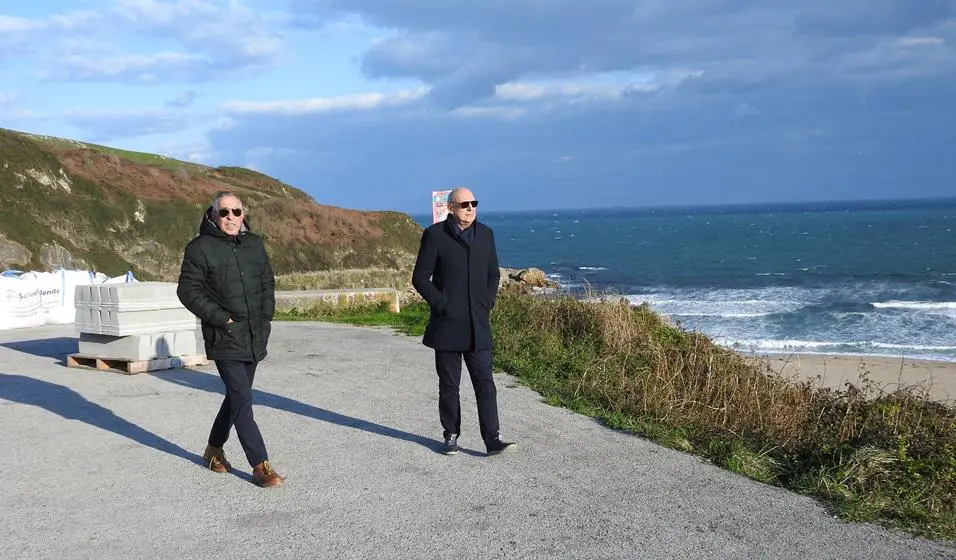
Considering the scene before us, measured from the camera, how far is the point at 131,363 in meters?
11.4

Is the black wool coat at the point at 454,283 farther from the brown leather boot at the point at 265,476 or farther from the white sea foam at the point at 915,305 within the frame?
the white sea foam at the point at 915,305

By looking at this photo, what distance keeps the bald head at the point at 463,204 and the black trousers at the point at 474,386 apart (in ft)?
3.41

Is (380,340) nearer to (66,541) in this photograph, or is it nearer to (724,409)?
(724,409)

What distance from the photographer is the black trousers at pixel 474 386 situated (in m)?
7.17

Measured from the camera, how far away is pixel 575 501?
6.21 m

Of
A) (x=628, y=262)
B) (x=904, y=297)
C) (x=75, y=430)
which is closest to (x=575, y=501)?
(x=75, y=430)

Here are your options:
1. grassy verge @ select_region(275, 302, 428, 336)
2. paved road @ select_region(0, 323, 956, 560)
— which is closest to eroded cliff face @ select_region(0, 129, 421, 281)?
grassy verge @ select_region(275, 302, 428, 336)

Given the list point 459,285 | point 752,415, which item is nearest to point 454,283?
point 459,285

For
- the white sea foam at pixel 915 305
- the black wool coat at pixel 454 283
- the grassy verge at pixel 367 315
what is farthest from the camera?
the white sea foam at pixel 915 305

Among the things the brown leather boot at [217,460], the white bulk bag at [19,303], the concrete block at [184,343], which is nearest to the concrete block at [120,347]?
the concrete block at [184,343]

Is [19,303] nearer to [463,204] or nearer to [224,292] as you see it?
[224,292]

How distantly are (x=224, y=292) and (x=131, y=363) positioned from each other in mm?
5697

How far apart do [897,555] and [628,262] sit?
215 ft

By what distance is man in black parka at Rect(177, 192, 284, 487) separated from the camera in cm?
635
